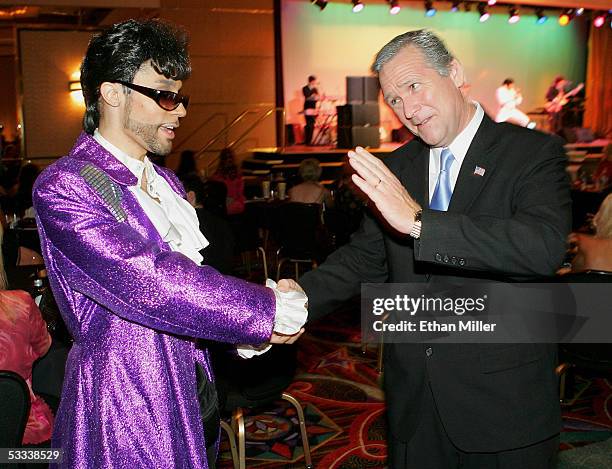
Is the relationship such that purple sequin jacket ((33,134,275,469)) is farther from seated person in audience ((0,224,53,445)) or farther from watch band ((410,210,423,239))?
seated person in audience ((0,224,53,445))

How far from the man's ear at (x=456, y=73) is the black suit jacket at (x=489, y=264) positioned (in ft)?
0.44

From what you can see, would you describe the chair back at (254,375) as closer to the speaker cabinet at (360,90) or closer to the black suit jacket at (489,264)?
the black suit jacket at (489,264)

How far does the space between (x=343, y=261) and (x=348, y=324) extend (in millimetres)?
3758

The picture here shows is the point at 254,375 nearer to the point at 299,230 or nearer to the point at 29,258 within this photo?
the point at 29,258

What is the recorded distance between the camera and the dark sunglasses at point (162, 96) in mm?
1677

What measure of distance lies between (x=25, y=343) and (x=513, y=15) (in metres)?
16.7

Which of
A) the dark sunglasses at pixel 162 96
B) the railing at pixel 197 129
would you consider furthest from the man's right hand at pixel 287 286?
the railing at pixel 197 129

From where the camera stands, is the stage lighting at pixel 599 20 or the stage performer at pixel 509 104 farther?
the stage lighting at pixel 599 20

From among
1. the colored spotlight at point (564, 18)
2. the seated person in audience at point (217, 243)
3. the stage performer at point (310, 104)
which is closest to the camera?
the seated person in audience at point (217, 243)

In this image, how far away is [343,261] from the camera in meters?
2.20

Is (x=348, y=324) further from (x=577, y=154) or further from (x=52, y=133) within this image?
(x=577, y=154)

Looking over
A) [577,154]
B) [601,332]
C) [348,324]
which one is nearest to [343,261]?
[601,332]

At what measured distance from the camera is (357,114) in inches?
543

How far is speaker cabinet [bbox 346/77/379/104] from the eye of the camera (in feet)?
48.4
